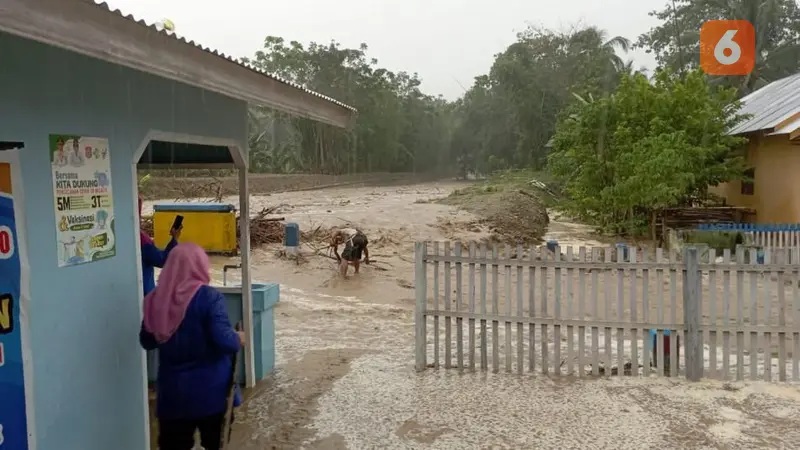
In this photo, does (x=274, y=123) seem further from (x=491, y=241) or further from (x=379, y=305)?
(x=379, y=305)

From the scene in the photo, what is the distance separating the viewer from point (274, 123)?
61.2m

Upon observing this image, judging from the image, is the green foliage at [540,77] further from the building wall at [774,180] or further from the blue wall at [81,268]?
the blue wall at [81,268]

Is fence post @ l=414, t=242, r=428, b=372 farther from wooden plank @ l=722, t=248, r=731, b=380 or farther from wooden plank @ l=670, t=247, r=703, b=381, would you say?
wooden plank @ l=722, t=248, r=731, b=380

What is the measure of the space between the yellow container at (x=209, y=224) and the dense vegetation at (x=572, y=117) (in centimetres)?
1069

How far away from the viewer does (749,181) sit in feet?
63.8

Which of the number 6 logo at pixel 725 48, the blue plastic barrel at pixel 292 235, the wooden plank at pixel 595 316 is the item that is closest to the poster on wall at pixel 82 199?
the wooden plank at pixel 595 316

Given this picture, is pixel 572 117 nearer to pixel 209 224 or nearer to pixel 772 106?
pixel 772 106

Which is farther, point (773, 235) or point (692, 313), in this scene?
point (773, 235)

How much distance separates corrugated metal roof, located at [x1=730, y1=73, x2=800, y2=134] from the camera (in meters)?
16.8

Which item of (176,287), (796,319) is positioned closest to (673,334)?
(796,319)

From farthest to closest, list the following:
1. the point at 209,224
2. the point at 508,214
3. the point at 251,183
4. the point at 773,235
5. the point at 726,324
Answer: the point at 251,183, the point at 508,214, the point at 209,224, the point at 773,235, the point at 726,324

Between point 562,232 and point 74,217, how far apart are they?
70.8 ft

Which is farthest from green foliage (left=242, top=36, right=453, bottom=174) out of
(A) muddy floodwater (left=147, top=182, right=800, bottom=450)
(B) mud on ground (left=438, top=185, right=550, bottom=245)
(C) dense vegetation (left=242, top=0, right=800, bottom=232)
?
(A) muddy floodwater (left=147, top=182, right=800, bottom=450)

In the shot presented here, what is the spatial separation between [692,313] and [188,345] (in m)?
4.56
